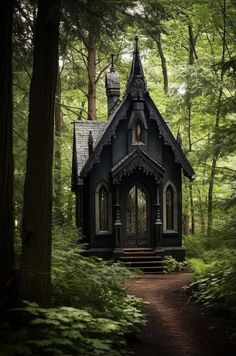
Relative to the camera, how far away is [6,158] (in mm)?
6523

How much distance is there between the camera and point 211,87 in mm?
17812

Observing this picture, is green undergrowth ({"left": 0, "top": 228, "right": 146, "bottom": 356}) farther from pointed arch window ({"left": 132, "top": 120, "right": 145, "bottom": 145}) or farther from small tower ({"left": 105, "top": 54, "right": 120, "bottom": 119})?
small tower ({"left": 105, "top": 54, "right": 120, "bottom": 119})

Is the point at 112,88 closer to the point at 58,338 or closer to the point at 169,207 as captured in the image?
the point at 169,207

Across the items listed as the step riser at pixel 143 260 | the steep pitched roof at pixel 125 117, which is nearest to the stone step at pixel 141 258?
the step riser at pixel 143 260

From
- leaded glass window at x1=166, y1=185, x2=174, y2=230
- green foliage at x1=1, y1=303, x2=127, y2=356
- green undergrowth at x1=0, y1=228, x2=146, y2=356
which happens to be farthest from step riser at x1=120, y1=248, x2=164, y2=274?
green foliage at x1=1, y1=303, x2=127, y2=356

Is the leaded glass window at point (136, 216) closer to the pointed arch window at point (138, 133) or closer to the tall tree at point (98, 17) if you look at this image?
the pointed arch window at point (138, 133)

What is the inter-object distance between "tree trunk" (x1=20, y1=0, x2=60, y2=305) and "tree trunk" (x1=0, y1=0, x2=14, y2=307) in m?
0.21

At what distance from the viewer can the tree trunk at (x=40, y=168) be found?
637cm

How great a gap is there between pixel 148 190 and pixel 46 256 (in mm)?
13226

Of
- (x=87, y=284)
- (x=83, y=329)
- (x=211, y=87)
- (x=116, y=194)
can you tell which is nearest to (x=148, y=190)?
(x=116, y=194)

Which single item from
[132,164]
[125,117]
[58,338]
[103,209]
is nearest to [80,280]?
[58,338]

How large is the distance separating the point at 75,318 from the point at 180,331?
3490 millimetres

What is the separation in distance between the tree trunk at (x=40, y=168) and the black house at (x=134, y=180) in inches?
480

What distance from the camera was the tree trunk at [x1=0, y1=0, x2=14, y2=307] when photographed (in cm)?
639
